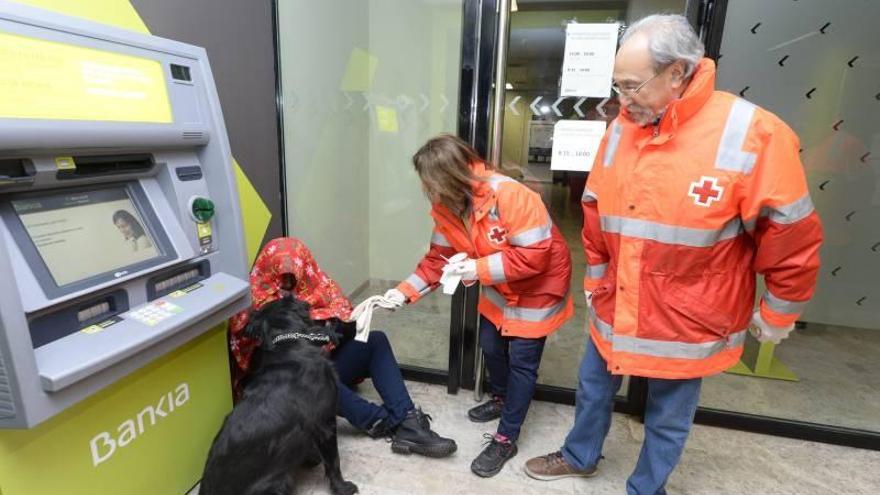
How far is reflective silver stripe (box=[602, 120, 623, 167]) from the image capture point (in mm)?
1385

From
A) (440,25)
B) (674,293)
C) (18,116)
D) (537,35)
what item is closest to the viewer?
(18,116)

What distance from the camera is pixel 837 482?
181cm

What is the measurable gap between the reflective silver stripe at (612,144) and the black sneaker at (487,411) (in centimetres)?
123

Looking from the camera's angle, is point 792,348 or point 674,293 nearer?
point 674,293

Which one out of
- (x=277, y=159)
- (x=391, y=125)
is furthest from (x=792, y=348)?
(x=277, y=159)

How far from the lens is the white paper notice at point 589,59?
6.15 feet

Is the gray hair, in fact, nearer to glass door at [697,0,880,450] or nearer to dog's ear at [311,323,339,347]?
glass door at [697,0,880,450]

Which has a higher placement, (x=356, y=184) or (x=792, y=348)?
(x=356, y=184)

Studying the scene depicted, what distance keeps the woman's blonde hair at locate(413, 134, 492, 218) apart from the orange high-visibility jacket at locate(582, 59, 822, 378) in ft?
1.51

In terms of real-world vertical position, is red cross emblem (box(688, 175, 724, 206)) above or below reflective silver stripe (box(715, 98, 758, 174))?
below

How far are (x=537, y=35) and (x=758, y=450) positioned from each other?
2.02 meters

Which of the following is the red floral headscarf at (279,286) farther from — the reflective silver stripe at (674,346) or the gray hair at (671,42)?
the gray hair at (671,42)

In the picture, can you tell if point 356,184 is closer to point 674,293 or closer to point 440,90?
point 440,90

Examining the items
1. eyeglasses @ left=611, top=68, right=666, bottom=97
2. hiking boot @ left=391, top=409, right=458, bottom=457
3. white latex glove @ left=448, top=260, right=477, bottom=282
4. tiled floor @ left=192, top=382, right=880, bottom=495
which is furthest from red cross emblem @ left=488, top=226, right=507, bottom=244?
tiled floor @ left=192, top=382, right=880, bottom=495
